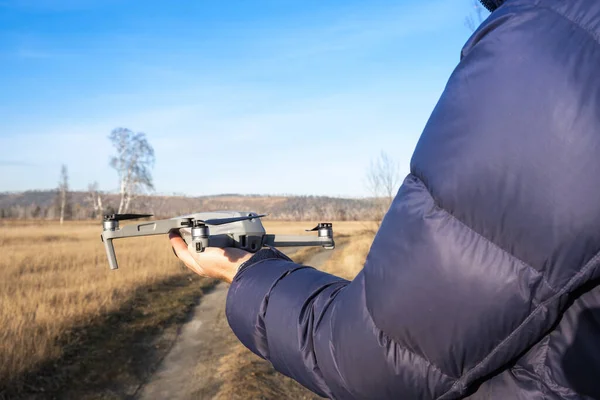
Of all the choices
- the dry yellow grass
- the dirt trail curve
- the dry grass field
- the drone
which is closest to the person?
the drone

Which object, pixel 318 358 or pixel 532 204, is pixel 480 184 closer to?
pixel 532 204

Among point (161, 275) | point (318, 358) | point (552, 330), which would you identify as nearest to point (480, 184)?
point (552, 330)

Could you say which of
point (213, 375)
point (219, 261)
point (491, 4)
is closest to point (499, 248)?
point (491, 4)

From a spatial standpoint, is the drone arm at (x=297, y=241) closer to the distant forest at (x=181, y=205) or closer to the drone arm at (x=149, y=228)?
the drone arm at (x=149, y=228)

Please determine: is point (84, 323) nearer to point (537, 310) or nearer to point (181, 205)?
point (537, 310)

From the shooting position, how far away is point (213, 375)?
6723 millimetres

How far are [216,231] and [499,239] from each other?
1197mm

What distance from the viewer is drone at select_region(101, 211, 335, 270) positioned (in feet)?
5.78

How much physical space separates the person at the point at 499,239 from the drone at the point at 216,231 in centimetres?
82

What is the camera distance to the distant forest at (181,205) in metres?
77.7

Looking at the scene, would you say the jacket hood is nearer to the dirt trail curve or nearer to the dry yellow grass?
the dirt trail curve

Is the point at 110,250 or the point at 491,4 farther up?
the point at 491,4

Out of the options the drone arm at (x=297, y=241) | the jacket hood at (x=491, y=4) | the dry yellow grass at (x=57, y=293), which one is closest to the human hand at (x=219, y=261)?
the drone arm at (x=297, y=241)

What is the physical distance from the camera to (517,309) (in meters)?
0.86
